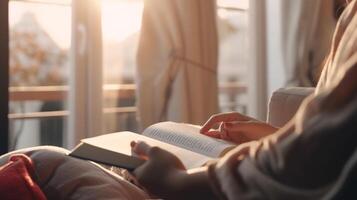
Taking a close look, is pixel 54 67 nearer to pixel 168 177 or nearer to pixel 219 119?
pixel 219 119

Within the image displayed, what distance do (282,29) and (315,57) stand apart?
269 mm

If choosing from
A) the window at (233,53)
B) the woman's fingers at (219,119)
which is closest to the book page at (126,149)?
the woman's fingers at (219,119)

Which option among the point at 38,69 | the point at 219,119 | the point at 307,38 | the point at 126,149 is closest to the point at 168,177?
the point at 126,149

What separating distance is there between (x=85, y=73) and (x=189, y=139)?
166 cm

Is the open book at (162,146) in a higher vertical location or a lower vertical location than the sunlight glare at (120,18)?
lower

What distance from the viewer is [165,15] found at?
9.02 ft

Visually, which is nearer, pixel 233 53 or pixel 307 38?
pixel 307 38

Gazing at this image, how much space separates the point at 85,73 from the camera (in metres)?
2.75

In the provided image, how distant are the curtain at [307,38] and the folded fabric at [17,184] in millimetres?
2404

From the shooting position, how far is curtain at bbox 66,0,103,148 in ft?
8.91

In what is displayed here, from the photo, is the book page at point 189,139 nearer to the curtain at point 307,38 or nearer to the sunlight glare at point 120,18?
the sunlight glare at point 120,18

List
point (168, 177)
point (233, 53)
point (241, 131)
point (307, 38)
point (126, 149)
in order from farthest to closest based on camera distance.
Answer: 1. point (233, 53)
2. point (307, 38)
3. point (241, 131)
4. point (126, 149)
5. point (168, 177)

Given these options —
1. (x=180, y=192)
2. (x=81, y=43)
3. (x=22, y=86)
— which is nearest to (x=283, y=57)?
(x=81, y=43)

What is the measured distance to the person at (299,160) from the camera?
0.62 meters
